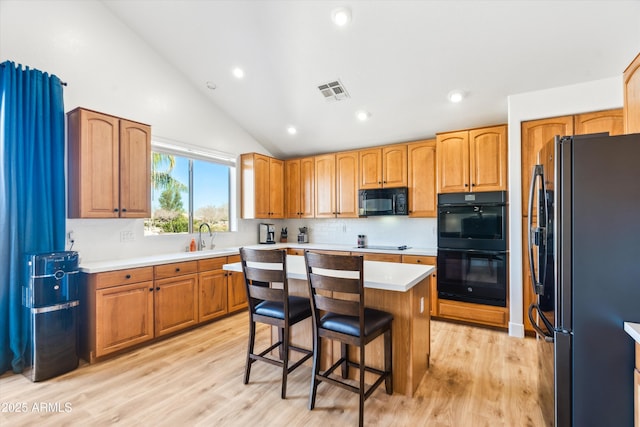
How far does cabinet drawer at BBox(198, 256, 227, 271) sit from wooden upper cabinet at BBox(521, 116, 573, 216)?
3.55 meters

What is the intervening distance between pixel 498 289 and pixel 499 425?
185cm

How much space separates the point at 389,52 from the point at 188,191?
122 inches

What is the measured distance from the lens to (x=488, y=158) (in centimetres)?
357

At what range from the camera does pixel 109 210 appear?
3.06m

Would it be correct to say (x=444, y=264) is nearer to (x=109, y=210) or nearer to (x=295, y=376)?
(x=295, y=376)

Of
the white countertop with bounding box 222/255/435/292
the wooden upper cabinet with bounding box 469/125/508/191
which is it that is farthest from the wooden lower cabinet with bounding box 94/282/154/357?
the wooden upper cabinet with bounding box 469/125/508/191

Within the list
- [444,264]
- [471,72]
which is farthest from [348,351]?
[471,72]

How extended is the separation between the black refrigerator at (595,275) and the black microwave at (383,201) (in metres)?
2.76

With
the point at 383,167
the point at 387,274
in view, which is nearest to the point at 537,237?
the point at 387,274

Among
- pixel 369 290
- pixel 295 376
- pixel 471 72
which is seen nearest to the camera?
pixel 369 290

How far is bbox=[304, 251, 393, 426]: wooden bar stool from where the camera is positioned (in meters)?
1.84

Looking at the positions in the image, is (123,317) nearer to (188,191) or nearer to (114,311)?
(114,311)

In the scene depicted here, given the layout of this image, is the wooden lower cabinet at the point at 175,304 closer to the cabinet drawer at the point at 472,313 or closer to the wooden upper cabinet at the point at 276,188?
the wooden upper cabinet at the point at 276,188

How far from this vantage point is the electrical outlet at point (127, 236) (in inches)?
135
